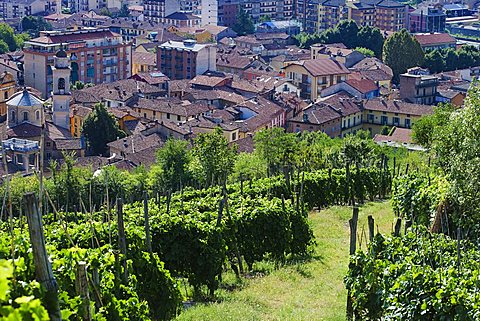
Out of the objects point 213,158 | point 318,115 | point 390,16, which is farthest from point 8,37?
point 213,158

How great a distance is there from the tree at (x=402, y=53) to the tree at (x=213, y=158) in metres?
39.5

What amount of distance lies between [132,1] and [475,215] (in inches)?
3885

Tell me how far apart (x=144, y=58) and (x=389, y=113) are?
2651 centimetres

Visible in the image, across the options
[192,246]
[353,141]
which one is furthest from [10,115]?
[192,246]

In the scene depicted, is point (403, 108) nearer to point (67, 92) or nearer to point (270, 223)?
point (67, 92)

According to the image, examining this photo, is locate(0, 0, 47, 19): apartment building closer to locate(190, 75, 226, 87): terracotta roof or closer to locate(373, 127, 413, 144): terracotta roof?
locate(190, 75, 226, 87): terracotta roof

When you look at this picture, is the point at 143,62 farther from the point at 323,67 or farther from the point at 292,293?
the point at 292,293

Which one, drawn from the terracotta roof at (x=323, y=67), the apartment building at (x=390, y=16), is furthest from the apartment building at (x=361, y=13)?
the terracotta roof at (x=323, y=67)

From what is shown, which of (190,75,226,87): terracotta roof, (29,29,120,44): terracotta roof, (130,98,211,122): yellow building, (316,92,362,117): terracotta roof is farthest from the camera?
(29,29,120,44): terracotta roof

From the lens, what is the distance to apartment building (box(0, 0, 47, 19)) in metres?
Answer: 102

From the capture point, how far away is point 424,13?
94.5 metres

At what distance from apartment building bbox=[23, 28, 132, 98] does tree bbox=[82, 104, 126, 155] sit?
Result: 1516cm

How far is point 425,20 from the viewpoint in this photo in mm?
94375

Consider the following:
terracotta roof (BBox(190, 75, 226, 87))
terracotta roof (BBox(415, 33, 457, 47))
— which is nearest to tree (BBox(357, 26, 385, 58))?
terracotta roof (BBox(415, 33, 457, 47))
